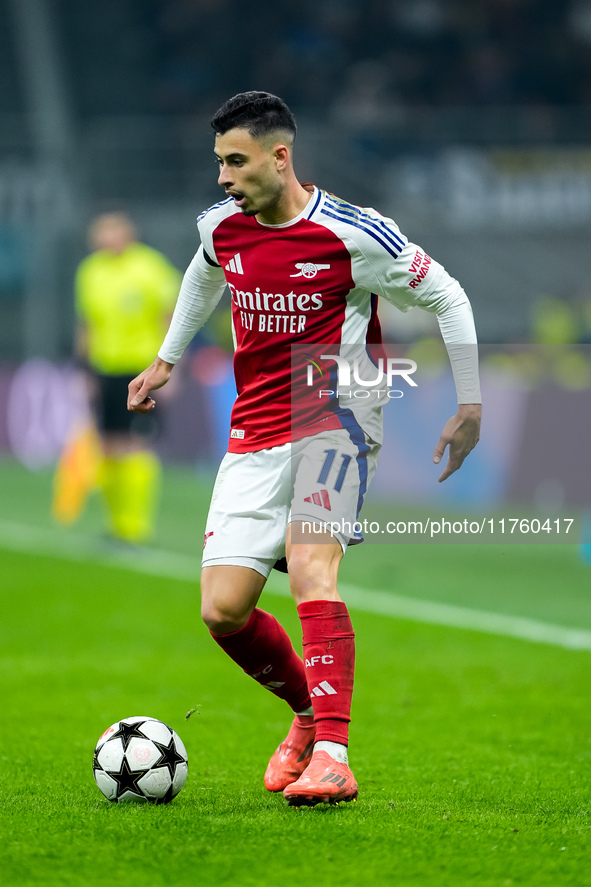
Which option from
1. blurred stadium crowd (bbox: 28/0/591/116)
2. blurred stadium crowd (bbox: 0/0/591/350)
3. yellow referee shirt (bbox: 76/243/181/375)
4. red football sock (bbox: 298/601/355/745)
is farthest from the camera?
blurred stadium crowd (bbox: 28/0/591/116)

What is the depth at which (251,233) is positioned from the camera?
3789mm

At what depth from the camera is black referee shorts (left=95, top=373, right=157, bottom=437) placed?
30.5 ft

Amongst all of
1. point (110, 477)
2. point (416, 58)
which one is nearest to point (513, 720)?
point (110, 477)

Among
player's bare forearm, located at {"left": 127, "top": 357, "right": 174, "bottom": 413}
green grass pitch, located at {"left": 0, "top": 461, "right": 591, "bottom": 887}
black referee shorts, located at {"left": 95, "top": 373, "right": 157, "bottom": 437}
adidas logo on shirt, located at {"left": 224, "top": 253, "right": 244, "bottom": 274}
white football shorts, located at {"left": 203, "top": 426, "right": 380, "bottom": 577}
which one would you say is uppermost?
adidas logo on shirt, located at {"left": 224, "top": 253, "right": 244, "bottom": 274}

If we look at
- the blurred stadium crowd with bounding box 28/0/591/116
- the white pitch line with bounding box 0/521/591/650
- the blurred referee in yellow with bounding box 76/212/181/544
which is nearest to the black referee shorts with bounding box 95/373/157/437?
the blurred referee in yellow with bounding box 76/212/181/544

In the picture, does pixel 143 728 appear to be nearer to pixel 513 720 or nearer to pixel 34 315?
pixel 513 720

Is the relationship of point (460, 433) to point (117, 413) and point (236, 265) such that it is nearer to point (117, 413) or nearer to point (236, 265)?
point (236, 265)

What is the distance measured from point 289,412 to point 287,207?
60cm

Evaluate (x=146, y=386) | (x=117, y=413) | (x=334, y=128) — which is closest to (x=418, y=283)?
(x=146, y=386)

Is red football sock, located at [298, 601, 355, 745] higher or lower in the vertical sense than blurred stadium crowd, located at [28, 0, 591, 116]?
lower

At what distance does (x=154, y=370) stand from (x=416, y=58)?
1834cm

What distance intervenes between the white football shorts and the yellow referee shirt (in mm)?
5763

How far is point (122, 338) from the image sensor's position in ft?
31.2

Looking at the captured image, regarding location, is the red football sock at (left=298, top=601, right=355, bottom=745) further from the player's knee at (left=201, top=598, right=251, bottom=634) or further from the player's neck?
the player's neck
